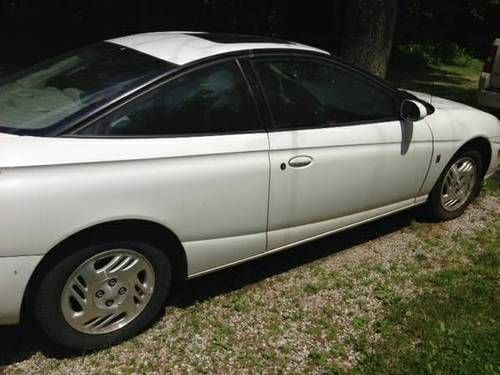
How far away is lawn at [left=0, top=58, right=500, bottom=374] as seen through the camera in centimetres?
280

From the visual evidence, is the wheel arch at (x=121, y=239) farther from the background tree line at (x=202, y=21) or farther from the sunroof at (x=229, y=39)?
the background tree line at (x=202, y=21)

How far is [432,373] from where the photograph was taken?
109 inches

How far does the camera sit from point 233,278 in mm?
3592

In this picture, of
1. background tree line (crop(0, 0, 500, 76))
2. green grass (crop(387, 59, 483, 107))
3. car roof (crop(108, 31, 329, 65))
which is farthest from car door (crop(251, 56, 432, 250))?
background tree line (crop(0, 0, 500, 76))

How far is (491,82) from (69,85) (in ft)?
19.3

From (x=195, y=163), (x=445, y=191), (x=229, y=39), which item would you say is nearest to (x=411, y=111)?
(x=445, y=191)

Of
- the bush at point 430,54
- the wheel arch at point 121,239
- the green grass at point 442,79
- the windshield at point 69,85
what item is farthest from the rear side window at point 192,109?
the bush at point 430,54

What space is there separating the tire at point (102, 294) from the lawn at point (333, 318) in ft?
0.41

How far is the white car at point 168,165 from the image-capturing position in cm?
245

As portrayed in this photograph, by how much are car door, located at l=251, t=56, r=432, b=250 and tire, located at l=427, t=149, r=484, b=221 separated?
1.23 feet

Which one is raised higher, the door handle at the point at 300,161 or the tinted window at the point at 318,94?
the tinted window at the point at 318,94

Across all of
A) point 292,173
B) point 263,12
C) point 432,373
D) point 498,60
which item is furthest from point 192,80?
point 263,12

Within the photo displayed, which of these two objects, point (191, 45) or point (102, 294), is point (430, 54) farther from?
point (102, 294)

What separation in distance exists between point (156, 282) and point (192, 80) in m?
1.07
